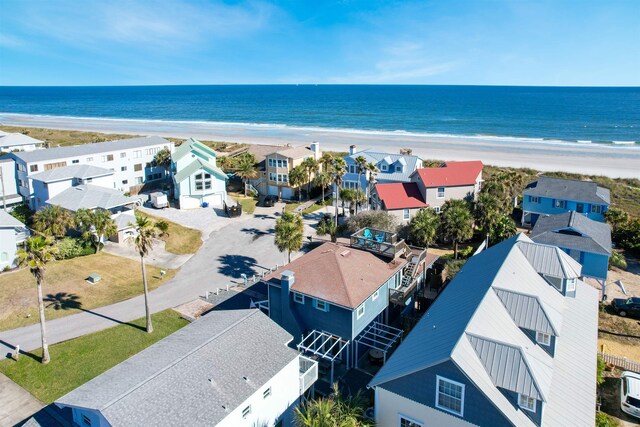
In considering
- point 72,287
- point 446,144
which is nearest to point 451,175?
point 72,287

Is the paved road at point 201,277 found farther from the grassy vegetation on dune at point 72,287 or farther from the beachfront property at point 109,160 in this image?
the beachfront property at point 109,160

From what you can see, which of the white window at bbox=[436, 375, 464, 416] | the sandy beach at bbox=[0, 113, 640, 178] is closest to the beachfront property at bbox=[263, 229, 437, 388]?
the white window at bbox=[436, 375, 464, 416]

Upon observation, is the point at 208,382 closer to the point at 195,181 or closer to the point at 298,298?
the point at 298,298

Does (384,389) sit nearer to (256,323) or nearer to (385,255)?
(256,323)

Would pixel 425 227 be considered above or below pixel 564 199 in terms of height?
below

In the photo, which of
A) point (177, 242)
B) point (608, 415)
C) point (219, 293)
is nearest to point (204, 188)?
point (177, 242)

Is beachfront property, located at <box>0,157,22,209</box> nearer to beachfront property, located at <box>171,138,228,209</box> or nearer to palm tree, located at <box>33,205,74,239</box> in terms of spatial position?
palm tree, located at <box>33,205,74,239</box>
